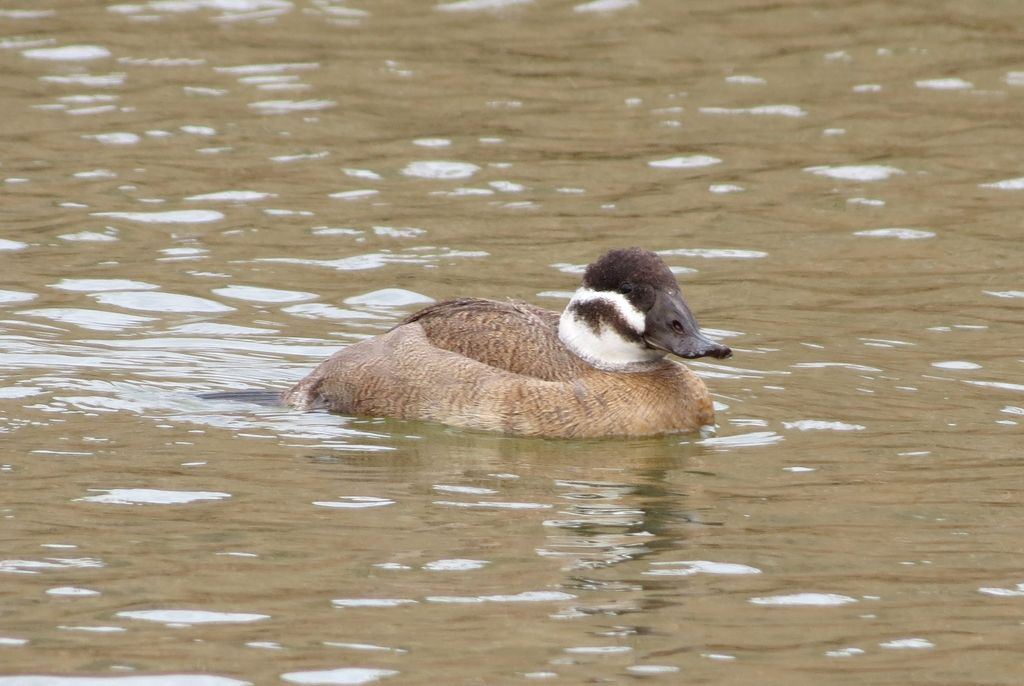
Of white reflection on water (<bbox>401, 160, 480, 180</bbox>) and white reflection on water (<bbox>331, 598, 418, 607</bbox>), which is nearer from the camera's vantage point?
white reflection on water (<bbox>331, 598, 418, 607</bbox>)

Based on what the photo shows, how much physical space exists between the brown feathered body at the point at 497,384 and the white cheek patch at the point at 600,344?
7cm

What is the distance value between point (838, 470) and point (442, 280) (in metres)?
4.55

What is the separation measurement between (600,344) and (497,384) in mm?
681

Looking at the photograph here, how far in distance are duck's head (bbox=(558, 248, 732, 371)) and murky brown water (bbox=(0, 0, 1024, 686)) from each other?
587 mm

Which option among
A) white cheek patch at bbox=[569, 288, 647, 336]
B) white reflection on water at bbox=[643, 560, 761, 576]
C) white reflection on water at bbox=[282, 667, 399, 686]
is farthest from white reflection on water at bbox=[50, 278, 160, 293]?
white reflection on water at bbox=[282, 667, 399, 686]

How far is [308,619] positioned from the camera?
674cm

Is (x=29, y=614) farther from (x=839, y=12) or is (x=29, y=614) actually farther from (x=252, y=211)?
(x=839, y=12)

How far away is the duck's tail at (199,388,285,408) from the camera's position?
10.4 metres

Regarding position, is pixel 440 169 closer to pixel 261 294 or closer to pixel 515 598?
pixel 261 294

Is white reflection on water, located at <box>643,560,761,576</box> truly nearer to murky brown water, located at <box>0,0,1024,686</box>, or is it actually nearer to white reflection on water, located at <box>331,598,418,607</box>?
murky brown water, located at <box>0,0,1024,686</box>

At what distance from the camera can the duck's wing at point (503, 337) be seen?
1018cm

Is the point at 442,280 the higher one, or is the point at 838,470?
the point at 442,280

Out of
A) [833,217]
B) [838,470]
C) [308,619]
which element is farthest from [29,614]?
[833,217]

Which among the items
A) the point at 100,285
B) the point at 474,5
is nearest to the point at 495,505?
the point at 100,285
